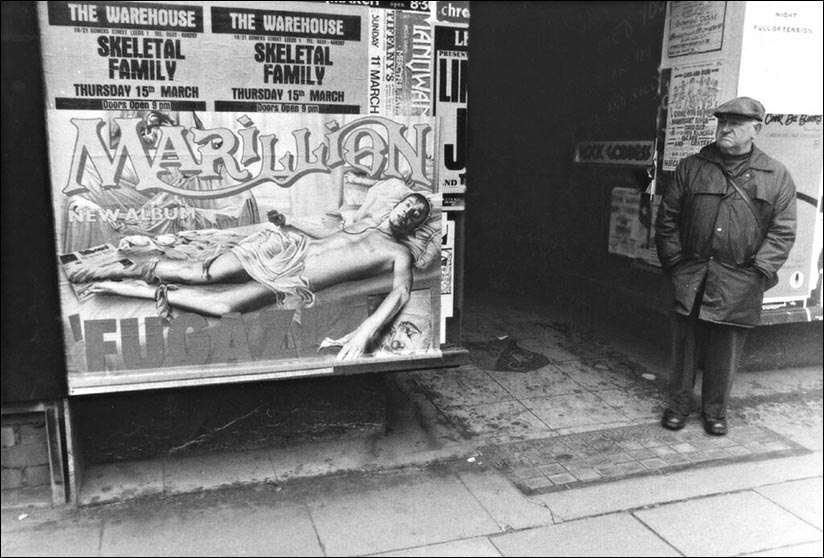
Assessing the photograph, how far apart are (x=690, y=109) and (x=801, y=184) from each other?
1.06m

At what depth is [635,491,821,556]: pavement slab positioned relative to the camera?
148 inches

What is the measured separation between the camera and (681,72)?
19.6 feet

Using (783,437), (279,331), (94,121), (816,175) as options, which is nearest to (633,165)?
(816,175)

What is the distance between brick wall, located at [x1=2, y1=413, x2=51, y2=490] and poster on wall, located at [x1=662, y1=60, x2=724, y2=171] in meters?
4.95

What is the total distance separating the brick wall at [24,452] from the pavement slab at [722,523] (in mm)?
3238

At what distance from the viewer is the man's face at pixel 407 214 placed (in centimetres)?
422

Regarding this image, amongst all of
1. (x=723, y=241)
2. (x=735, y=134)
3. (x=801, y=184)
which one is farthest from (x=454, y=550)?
(x=801, y=184)

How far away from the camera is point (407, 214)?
13.9ft

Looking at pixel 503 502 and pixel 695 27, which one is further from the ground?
pixel 695 27

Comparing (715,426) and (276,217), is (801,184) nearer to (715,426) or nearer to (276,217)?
(715,426)

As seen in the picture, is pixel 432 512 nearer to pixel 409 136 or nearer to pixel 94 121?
Result: pixel 409 136

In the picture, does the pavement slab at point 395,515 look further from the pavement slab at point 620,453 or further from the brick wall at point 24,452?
the brick wall at point 24,452

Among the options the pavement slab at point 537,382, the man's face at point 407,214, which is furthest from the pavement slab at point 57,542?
the pavement slab at point 537,382

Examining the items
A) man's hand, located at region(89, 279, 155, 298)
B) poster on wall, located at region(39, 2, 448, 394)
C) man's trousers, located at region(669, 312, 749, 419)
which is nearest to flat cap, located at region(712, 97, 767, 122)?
man's trousers, located at region(669, 312, 749, 419)
